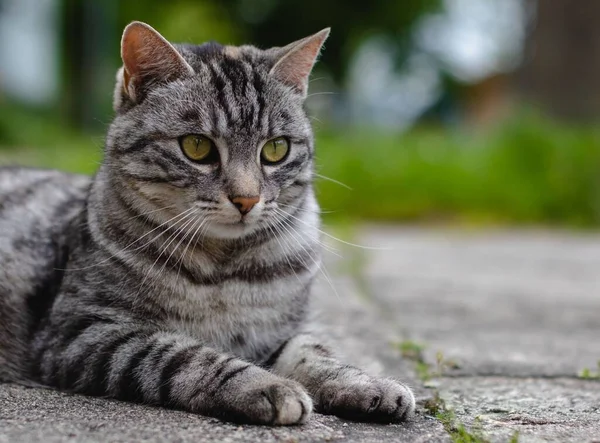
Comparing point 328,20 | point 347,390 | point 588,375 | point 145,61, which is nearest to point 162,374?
point 347,390

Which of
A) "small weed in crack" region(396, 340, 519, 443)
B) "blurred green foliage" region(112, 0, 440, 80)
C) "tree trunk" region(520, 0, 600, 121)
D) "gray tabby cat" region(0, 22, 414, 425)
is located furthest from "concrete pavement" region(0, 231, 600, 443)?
A: "blurred green foliage" region(112, 0, 440, 80)

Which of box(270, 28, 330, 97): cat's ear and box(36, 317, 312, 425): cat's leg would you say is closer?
box(36, 317, 312, 425): cat's leg

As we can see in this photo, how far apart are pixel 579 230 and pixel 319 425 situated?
567cm

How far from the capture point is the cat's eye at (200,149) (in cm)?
206

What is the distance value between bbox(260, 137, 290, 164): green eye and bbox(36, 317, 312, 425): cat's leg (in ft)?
1.72

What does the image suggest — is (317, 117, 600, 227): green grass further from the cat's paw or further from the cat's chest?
the cat's paw

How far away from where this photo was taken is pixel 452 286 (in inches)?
156

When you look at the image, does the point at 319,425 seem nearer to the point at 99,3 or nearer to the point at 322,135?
the point at 322,135

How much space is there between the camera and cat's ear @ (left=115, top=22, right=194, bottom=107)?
83.9 inches

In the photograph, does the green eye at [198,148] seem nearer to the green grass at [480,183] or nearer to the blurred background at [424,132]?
the blurred background at [424,132]

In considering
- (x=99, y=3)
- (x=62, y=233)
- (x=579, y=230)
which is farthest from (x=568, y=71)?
(x=62, y=233)

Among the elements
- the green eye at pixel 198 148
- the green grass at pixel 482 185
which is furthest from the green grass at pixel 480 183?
the green eye at pixel 198 148

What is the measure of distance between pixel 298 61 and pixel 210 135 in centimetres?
45

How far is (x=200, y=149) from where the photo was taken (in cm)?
207
